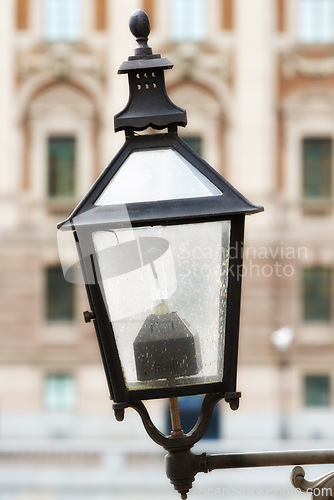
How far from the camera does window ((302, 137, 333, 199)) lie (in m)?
19.3

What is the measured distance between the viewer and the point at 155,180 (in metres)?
1.96

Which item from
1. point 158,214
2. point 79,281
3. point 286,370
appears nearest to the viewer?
point 158,214

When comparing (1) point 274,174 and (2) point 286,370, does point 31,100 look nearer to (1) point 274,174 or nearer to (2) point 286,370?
(1) point 274,174

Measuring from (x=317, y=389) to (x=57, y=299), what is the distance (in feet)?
15.6

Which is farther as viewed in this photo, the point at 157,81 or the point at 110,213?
the point at 157,81

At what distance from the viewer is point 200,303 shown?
1.97m

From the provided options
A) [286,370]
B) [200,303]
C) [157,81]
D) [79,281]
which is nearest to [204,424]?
[200,303]

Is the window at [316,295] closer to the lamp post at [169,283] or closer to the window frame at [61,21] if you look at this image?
the window frame at [61,21]

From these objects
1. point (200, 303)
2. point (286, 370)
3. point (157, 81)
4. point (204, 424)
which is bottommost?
point (286, 370)

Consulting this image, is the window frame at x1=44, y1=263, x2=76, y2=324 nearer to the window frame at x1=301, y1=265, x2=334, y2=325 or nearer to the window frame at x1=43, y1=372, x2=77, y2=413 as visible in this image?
the window frame at x1=43, y1=372, x2=77, y2=413

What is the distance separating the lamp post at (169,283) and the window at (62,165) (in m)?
17.4

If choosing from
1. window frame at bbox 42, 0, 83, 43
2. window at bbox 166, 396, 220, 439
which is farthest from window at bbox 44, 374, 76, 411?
window frame at bbox 42, 0, 83, 43

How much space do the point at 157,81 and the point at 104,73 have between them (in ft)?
57.4

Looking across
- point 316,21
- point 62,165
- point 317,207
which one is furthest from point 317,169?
point 62,165
